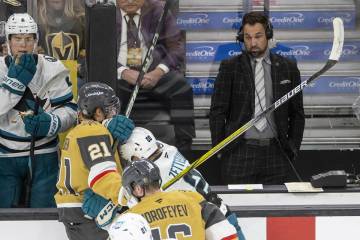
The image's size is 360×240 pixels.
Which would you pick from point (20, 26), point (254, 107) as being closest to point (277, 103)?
point (254, 107)

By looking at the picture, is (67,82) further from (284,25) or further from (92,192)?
(284,25)

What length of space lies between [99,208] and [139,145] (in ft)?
1.03

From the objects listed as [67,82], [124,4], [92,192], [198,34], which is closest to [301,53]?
[198,34]

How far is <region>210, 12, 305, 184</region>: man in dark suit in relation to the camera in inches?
226

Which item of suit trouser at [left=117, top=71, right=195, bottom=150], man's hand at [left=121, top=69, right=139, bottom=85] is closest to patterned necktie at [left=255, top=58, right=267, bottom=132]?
suit trouser at [left=117, top=71, right=195, bottom=150]

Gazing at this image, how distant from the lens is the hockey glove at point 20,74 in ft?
17.7

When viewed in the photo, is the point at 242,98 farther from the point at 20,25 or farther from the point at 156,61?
the point at 20,25

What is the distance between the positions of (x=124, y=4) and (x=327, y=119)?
119 cm

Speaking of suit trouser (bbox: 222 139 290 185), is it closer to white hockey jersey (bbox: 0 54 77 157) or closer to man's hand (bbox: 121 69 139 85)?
man's hand (bbox: 121 69 139 85)

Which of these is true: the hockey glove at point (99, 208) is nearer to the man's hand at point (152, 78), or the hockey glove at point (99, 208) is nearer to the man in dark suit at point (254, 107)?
the man in dark suit at point (254, 107)

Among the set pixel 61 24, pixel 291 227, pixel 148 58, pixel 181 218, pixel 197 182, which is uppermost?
pixel 61 24

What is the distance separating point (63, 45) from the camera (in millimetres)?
5926

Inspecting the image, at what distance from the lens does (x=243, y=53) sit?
18.9ft

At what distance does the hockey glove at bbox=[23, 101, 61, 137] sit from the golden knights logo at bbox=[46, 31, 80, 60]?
1.87 ft
